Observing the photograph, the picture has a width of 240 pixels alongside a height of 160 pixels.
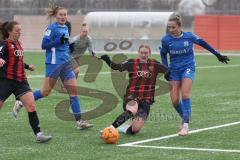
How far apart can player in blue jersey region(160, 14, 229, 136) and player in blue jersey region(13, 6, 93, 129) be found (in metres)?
1.56

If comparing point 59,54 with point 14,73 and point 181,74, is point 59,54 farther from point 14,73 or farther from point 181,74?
point 181,74

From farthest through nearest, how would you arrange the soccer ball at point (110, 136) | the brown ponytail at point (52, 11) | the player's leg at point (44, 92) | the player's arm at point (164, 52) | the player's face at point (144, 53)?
the player's leg at point (44, 92) → the brown ponytail at point (52, 11) → the player's arm at point (164, 52) → the player's face at point (144, 53) → the soccer ball at point (110, 136)

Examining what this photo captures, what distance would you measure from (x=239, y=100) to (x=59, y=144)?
22.1ft

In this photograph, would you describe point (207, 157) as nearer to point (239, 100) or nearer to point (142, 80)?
point (142, 80)

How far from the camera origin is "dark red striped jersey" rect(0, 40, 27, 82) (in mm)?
9359

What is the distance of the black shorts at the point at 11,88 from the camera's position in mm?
9422

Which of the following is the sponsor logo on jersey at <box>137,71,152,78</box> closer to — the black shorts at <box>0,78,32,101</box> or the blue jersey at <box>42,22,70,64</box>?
the blue jersey at <box>42,22,70,64</box>

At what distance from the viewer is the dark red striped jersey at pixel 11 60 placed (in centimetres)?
936

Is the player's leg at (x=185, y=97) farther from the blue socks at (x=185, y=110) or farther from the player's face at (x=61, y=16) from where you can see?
the player's face at (x=61, y=16)

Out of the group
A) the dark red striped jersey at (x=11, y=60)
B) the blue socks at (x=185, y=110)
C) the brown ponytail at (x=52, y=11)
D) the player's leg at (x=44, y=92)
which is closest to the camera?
the dark red striped jersey at (x=11, y=60)

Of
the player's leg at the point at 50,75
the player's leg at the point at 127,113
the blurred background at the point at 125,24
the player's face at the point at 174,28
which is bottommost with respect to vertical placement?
the blurred background at the point at 125,24

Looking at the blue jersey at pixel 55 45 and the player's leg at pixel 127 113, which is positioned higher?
the blue jersey at pixel 55 45

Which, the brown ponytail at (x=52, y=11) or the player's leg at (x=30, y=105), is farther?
the brown ponytail at (x=52, y=11)

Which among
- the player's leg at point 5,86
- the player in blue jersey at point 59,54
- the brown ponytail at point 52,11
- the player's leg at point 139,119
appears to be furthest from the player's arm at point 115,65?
the player's leg at point 5,86
